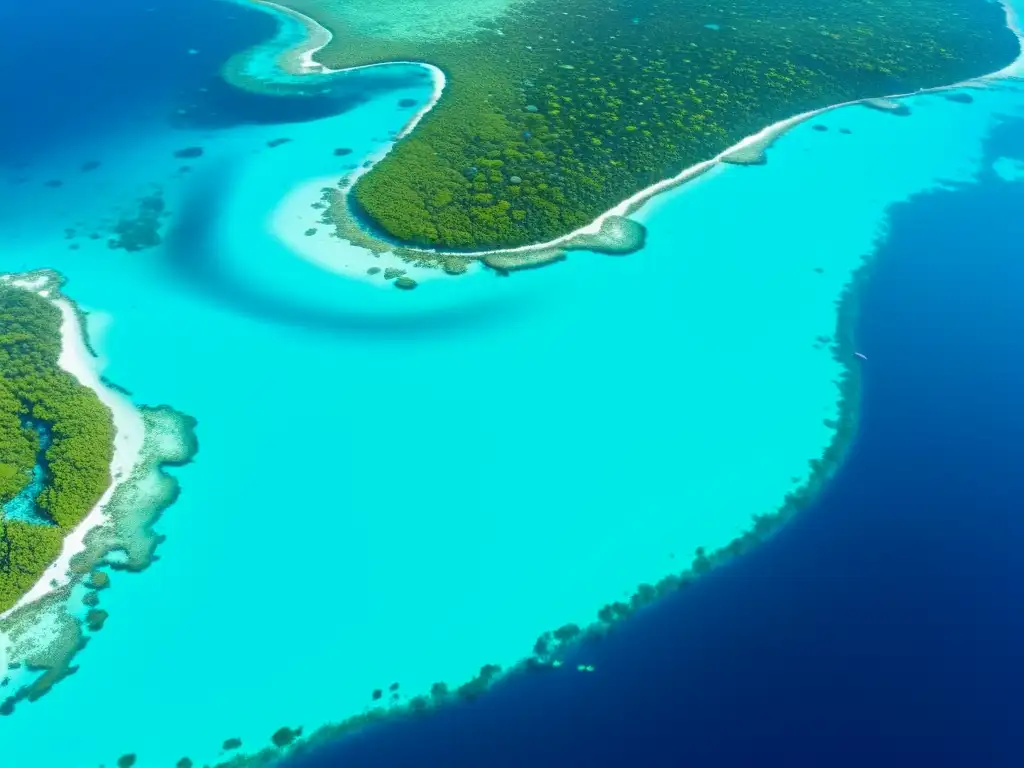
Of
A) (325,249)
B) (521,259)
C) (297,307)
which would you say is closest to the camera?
(297,307)

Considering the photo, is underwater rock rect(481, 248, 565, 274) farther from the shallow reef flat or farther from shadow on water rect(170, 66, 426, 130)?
shadow on water rect(170, 66, 426, 130)

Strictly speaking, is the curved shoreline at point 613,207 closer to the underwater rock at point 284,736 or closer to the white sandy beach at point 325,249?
the white sandy beach at point 325,249

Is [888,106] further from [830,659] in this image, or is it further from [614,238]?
[830,659]

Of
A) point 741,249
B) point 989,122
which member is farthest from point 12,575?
point 989,122

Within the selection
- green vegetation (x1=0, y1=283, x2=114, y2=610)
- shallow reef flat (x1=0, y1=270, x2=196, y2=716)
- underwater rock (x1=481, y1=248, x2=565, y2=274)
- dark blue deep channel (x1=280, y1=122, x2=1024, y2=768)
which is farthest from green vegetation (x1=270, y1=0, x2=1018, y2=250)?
dark blue deep channel (x1=280, y1=122, x2=1024, y2=768)

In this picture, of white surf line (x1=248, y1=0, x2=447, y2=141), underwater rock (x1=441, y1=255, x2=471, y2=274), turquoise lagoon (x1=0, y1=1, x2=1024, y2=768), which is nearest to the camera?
turquoise lagoon (x1=0, y1=1, x2=1024, y2=768)

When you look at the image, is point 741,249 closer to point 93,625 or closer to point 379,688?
point 379,688

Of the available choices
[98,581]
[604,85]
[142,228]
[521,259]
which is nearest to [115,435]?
[98,581]
